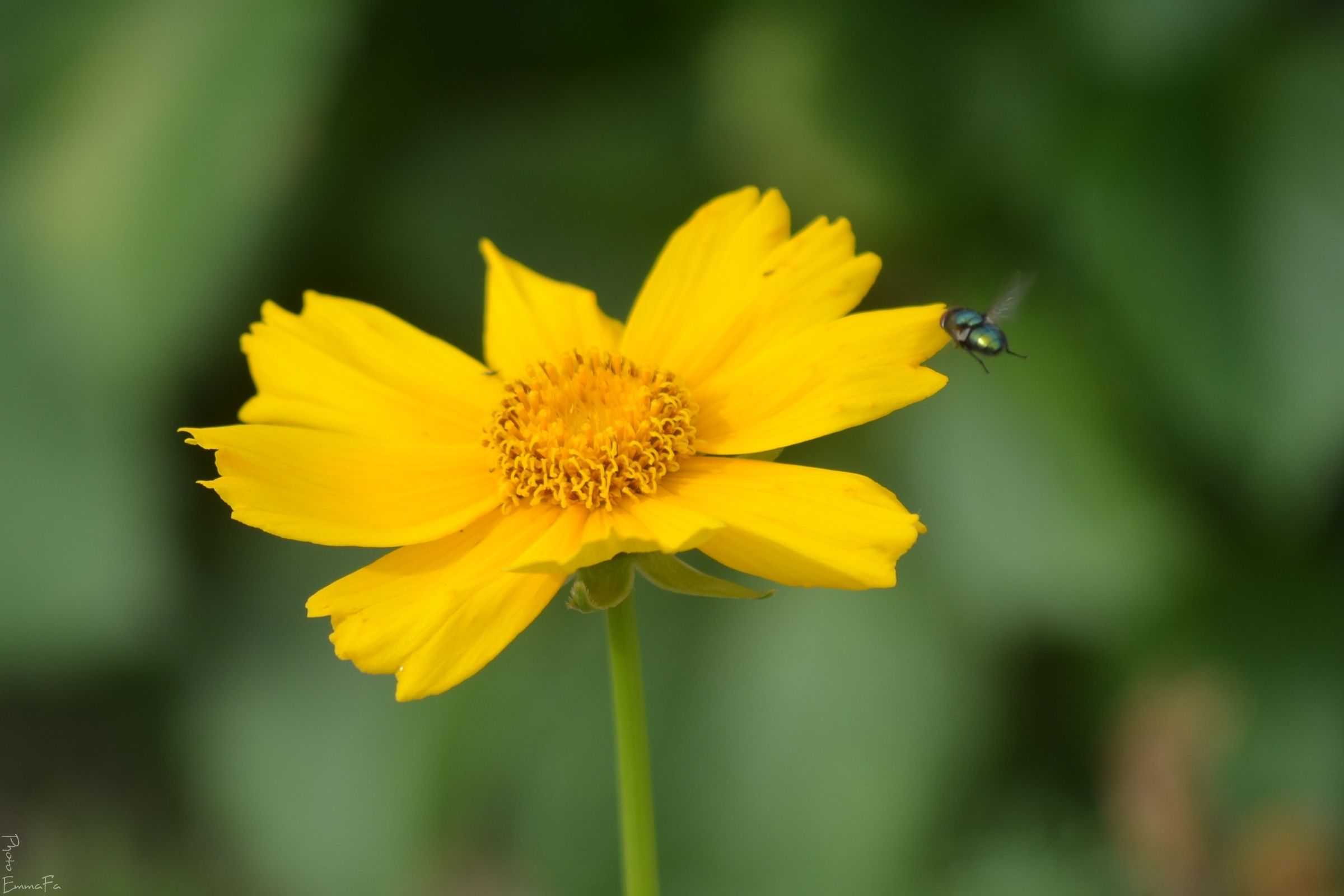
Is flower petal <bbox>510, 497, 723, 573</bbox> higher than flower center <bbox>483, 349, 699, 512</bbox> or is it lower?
lower

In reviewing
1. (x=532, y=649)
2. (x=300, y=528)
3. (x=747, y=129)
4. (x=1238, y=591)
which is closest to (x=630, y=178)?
(x=747, y=129)

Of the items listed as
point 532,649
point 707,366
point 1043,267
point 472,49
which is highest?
point 472,49

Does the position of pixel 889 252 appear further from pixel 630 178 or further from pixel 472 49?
pixel 472 49

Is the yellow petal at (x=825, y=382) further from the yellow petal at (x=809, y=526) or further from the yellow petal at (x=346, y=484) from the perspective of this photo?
the yellow petal at (x=346, y=484)

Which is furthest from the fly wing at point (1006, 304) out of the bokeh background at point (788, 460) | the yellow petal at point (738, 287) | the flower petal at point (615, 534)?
the bokeh background at point (788, 460)

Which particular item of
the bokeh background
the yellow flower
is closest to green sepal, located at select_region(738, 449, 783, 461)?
the yellow flower

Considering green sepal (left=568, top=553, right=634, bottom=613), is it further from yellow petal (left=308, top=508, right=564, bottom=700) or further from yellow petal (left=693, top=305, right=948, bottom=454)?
yellow petal (left=693, top=305, right=948, bottom=454)
